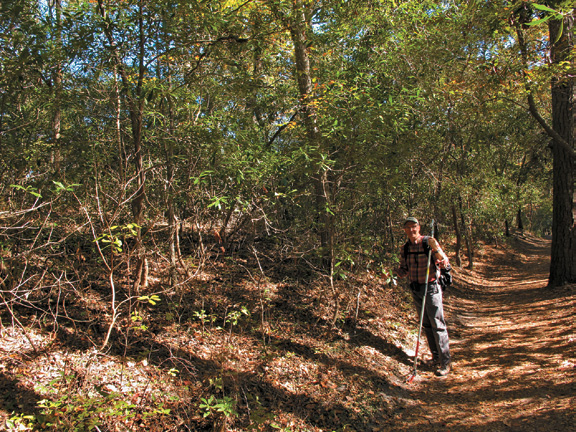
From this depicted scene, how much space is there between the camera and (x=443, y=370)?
5.05m

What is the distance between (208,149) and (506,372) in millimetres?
5129

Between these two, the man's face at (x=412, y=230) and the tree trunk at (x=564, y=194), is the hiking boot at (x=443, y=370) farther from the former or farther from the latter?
the tree trunk at (x=564, y=194)

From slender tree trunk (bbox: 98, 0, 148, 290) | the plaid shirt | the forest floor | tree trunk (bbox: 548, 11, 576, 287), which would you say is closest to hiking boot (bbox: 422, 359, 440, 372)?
the forest floor

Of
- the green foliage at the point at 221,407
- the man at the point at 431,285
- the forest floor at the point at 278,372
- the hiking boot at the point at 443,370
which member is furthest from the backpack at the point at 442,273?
the green foliage at the point at 221,407

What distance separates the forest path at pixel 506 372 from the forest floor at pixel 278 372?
2 cm

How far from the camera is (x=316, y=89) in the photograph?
18.1 ft

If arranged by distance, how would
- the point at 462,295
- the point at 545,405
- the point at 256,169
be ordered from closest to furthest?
the point at 545,405 → the point at 256,169 → the point at 462,295

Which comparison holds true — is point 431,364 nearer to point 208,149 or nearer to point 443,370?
point 443,370

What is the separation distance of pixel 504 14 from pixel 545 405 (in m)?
5.57

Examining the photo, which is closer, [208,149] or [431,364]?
[208,149]

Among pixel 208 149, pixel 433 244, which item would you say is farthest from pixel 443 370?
pixel 208 149

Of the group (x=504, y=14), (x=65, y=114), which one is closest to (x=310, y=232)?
(x=65, y=114)

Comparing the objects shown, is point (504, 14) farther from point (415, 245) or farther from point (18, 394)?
point (18, 394)

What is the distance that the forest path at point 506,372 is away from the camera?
396 cm
